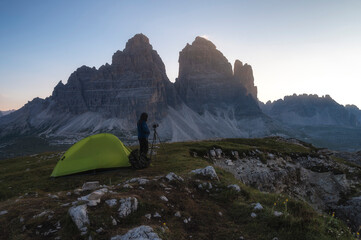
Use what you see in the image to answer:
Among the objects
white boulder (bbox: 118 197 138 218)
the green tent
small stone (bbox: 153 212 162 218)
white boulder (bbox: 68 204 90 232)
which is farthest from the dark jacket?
white boulder (bbox: 68 204 90 232)

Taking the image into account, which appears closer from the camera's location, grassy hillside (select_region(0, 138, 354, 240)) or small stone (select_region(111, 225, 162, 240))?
small stone (select_region(111, 225, 162, 240))

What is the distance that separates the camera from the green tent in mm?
14078

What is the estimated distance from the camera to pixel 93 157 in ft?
47.5

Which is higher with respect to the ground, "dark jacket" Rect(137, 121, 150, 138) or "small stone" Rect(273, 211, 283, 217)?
"dark jacket" Rect(137, 121, 150, 138)

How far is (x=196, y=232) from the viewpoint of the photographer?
6.18 metres

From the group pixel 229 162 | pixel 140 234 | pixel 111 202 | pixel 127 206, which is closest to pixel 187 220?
pixel 140 234

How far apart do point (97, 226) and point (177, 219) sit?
8.56 ft

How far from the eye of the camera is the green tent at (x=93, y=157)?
14078 millimetres

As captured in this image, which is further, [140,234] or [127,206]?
[127,206]

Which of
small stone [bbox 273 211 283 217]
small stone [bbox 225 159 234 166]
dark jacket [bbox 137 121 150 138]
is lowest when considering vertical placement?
small stone [bbox 225 159 234 166]

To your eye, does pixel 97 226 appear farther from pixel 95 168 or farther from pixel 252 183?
pixel 252 183

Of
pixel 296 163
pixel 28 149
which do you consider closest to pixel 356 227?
pixel 296 163

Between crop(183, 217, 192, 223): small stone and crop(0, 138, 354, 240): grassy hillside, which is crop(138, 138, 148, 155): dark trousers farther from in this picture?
crop(183, 217, 192, 223): small stone

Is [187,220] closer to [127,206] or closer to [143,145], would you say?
[127,206]
